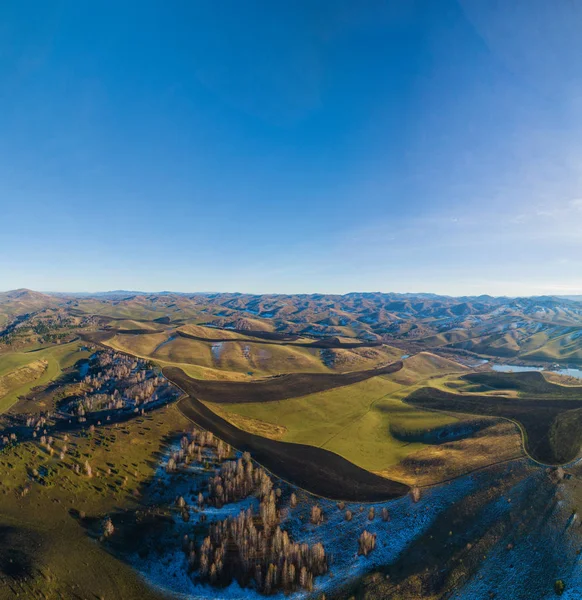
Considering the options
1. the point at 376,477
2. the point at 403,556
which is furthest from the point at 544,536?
the point at 376,477

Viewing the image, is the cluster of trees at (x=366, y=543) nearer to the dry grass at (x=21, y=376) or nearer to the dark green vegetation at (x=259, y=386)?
the dark green vegetation at (x=259, y=386)

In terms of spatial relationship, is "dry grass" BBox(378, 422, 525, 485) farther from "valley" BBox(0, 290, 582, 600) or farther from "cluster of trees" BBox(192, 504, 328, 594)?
"cluster of trees" BBox(192, 504, 328, 594)

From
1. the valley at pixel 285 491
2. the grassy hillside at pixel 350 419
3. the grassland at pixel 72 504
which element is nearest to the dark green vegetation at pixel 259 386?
the valley at pixel 285 491

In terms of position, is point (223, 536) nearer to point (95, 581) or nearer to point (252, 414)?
point (95, 581)

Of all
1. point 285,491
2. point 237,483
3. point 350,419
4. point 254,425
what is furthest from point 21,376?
point 350,419

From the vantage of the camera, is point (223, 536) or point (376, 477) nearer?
point (223, 536)

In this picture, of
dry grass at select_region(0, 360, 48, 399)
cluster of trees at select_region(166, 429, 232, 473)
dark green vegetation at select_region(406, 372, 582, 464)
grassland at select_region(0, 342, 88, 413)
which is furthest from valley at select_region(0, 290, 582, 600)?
dry grass at select_region(0, 360, 48, 399)

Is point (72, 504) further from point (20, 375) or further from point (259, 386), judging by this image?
point (20, 375)
